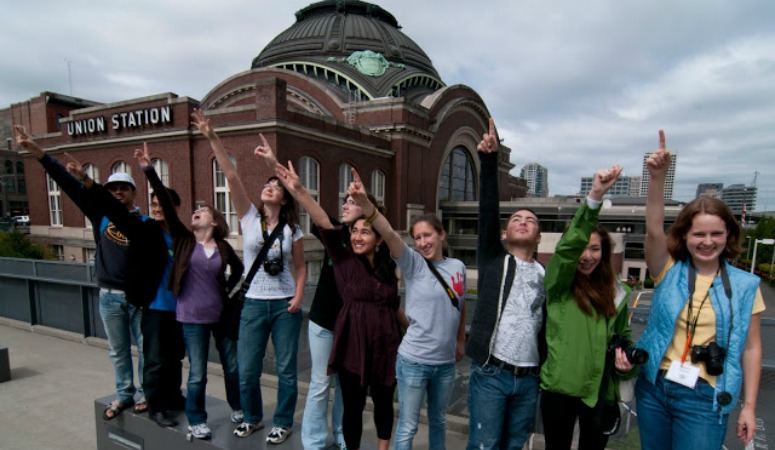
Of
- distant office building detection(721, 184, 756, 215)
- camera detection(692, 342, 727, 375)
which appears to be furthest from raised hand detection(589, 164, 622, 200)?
distant office building detection(721, 184, 756, 215)

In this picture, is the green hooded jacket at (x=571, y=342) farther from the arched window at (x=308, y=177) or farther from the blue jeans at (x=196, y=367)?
the arched window at (x=308, y=177)

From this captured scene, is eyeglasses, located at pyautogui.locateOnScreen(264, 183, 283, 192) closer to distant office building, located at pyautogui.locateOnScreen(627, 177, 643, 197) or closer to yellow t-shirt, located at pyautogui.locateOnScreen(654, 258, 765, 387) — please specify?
yellow t-shirt, located at pyautogui.locateOnScreen(654, 258, 765, 387)

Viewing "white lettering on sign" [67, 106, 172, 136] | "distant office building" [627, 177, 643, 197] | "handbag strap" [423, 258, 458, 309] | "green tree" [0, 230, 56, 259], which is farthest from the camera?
"distant office building" [627, 177, 643, 197]

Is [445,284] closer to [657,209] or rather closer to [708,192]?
[657,209]

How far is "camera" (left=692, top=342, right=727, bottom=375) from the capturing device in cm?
206

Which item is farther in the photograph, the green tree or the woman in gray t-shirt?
the green tree

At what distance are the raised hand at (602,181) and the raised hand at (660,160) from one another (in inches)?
14.9

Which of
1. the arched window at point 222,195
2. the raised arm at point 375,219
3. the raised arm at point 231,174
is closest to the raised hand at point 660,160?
the raised arm at point 375,219

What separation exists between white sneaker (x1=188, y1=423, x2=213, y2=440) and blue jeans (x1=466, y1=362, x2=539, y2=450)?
207 cm

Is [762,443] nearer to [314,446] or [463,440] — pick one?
[463,440]

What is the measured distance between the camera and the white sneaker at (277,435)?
10.1 feet

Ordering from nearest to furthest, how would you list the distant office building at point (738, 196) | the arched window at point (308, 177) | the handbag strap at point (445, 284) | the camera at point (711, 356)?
1. the camera at point (711, 356)
2. the handbag strap at point (445, 284)
3. the arched window at point (308, 177)
4. the distant office building at point (738, 196)

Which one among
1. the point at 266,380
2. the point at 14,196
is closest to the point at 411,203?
the point at 266,380

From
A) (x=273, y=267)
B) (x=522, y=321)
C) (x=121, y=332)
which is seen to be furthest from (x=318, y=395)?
(x=121, y=332)
